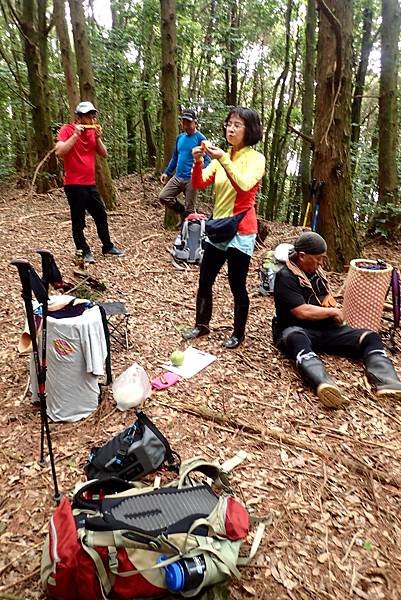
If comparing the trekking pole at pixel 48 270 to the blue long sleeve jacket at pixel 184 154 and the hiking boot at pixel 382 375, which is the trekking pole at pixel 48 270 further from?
the blue long sleeve jacket at pixel 184 154

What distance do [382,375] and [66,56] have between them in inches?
306

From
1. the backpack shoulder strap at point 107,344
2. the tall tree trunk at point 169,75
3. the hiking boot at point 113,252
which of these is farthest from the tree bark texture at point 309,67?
the backpack shoulder strap at point 107,344

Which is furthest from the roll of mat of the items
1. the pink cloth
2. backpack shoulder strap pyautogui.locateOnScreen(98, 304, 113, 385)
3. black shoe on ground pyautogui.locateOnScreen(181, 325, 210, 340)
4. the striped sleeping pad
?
the striped sleeping pad

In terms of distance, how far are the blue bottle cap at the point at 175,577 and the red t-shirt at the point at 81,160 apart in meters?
4.95

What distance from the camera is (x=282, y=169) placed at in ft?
58.4

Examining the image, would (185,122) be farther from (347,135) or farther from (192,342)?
(192,342)

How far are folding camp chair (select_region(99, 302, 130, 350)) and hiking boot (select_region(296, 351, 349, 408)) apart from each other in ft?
5.51

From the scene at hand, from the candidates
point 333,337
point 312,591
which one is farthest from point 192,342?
point 312,591

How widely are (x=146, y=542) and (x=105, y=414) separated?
150cm

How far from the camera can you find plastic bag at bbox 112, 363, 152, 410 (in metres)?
3.46

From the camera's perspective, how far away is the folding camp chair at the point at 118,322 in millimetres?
4320

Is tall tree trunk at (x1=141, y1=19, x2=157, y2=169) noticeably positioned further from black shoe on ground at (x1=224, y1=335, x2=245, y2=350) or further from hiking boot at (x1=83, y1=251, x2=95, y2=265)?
black shoe on ground at (x1=224, y1=335, x2=245, y2=350)

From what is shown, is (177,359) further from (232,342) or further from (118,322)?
(118,322)

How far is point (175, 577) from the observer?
78.6 inches
